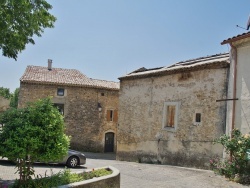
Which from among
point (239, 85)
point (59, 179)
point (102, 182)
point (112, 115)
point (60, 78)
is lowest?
point (102, 182)

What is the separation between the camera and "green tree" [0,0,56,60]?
603 centimetres

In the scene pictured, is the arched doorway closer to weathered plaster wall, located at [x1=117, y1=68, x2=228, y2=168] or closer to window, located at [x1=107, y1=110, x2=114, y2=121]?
window, located at [x1=107, y1=110, x2=114, y2=121]

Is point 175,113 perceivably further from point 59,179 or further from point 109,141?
point 109,141

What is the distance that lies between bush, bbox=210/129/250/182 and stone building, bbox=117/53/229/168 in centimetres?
106

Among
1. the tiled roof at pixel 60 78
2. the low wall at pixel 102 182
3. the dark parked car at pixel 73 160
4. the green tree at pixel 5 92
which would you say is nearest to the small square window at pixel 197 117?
the low wall at pixel 102 182

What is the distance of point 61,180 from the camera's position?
5688 millimetres

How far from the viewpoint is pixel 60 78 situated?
973 inches

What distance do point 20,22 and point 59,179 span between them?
4.02 m

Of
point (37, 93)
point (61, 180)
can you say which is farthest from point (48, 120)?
point (37, 93)

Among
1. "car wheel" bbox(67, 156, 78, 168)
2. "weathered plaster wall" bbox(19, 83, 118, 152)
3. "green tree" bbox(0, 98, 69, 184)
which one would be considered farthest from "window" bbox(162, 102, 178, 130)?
"weathered plaster wall" bbox(19, 83, 118, 152)

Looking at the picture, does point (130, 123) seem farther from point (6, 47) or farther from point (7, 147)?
point (7, 147)

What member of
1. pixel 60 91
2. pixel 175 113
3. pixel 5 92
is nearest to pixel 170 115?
pixel 175 113

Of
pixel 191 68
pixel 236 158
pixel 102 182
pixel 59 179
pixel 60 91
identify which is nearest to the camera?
pixel 59 179

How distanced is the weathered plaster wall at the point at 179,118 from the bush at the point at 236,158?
1.07m
